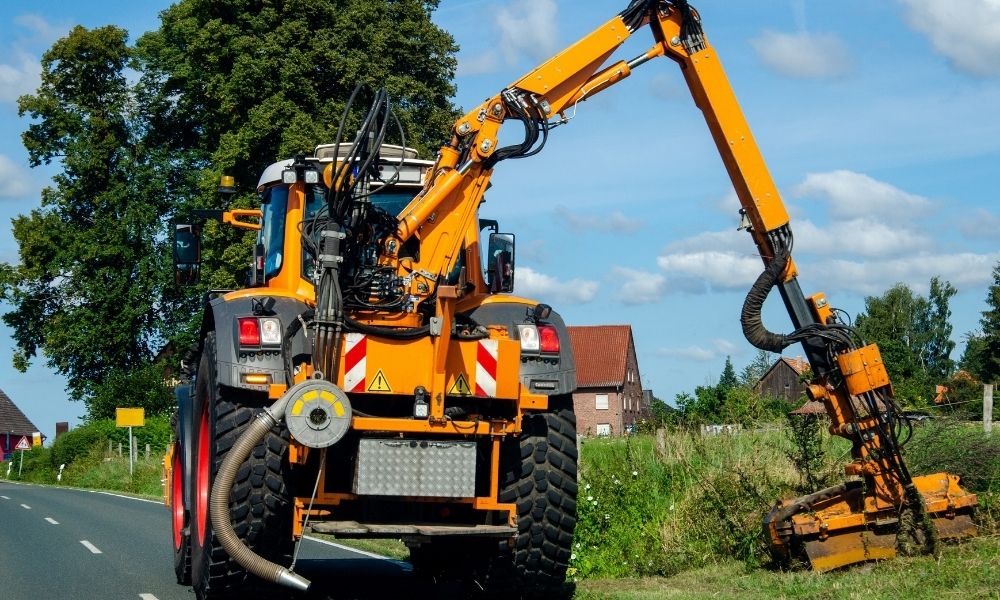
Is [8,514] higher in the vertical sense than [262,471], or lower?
higher

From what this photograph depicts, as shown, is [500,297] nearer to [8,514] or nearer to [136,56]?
[8,514]

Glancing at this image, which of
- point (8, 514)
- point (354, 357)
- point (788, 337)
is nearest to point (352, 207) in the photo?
point (354, 357)

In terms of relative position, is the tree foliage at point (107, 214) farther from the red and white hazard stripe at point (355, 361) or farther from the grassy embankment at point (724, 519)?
the red and white hazard stripe at point (355, 361)

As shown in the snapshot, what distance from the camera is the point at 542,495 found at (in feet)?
27.0

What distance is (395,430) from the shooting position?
25.1ft

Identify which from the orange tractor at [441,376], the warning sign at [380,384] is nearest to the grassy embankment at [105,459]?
the orange tractor at [441,376]

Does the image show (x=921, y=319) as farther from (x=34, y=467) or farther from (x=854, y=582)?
(x=854, y=582)

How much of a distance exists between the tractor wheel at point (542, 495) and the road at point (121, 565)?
5.38 feet

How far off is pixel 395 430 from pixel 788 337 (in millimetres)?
3295

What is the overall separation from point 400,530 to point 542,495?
3.56ft

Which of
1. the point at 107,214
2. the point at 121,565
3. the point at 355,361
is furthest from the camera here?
the point at 107,214

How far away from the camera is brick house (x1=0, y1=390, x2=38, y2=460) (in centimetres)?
8984

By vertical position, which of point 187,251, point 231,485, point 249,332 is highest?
point 187,251

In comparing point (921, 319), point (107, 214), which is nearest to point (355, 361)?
point (107, 214)
